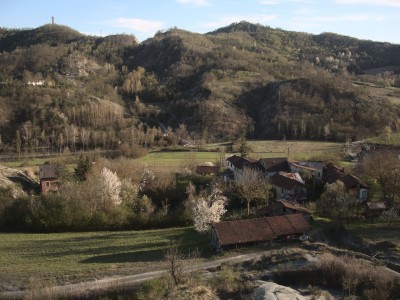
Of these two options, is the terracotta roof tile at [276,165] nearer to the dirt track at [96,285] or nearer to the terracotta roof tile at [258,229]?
the terracotta roof tile at [258,229]

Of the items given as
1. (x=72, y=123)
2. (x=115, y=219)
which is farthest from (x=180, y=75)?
(x=115, y=219)

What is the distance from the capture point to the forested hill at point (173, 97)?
286 feet

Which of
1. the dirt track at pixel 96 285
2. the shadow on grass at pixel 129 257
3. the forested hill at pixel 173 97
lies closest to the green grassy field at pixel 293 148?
the forested hill at pixel 173 97

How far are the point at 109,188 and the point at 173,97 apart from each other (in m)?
76.0

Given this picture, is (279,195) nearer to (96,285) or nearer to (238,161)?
(238,161)

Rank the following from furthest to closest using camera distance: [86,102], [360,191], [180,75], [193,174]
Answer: [180,75] < [86,102] < [193,174] < [360,191]

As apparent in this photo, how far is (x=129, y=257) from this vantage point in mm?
30141

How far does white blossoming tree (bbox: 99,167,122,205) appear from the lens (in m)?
40.3

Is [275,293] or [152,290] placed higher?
[152,290]

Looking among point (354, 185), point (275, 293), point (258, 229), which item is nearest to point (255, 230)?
point (258, 229)

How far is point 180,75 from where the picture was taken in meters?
127

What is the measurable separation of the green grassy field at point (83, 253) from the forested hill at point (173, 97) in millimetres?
46495

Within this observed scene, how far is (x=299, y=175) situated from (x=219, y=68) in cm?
8392

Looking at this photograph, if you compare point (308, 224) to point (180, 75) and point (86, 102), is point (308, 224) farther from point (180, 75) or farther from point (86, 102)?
point (180, 75)
